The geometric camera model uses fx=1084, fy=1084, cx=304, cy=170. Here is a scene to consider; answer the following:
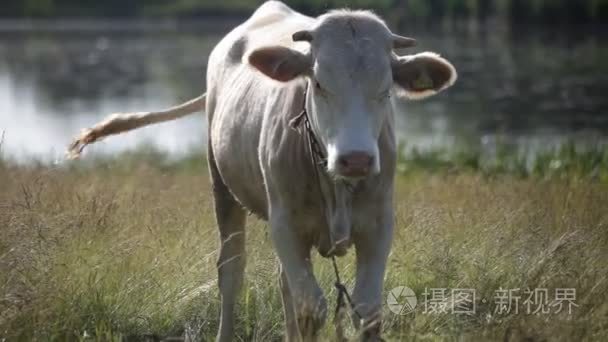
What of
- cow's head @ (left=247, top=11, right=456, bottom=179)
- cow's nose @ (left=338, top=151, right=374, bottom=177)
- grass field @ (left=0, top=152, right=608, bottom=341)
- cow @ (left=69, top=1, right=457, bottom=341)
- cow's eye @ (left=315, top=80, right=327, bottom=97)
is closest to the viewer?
cow's nose @ (left=338, top=151, right=374, bottom=177)

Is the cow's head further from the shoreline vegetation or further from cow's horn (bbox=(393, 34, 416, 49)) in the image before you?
the shoreline vegetation

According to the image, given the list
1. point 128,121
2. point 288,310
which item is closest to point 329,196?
point 288,310

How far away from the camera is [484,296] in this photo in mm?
6227

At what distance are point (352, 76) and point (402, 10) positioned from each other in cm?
6973

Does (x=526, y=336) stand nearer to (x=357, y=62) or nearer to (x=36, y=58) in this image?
(x=357, y=62)

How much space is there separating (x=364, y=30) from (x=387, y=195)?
813mm

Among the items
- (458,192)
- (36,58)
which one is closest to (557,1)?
(36,58)

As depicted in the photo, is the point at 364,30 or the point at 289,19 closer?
the point at 364,30

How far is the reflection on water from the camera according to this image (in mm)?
25891

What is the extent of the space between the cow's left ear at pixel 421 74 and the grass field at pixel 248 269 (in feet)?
3.82

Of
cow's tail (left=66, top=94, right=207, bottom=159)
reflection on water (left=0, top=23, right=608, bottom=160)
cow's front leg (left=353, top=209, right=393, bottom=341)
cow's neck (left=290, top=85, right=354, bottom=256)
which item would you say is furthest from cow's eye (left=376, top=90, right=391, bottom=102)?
reflection on water (left=0, top=23, right=608, bottom=160)

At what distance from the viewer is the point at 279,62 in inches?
208

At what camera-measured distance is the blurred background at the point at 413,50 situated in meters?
26.0

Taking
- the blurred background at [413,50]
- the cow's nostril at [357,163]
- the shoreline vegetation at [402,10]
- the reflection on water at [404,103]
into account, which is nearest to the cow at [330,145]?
the cow's nostril at [357,163]
